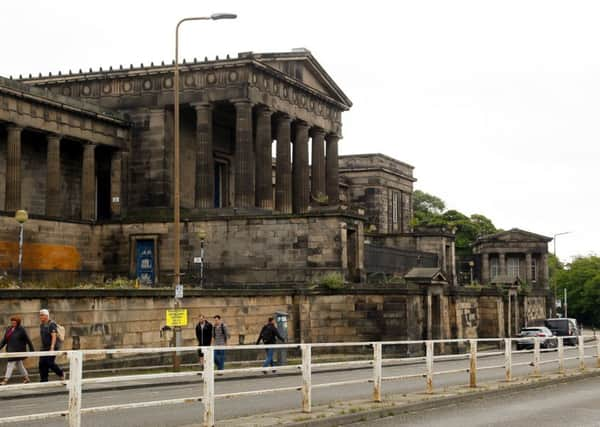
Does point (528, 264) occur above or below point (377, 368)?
above

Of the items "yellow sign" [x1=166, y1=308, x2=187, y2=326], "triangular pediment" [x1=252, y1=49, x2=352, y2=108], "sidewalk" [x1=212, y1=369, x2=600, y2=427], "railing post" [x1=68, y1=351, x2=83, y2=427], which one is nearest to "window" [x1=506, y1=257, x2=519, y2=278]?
"triangular pediment" [x1=252, y1=49, x2=352, y2=108]

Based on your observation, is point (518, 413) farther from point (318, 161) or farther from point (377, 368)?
point (318, 161)

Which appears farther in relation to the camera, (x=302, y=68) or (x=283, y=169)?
(x=302, y=68)

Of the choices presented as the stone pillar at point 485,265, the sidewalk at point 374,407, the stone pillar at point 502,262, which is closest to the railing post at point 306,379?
the sidewalk at point 374,407

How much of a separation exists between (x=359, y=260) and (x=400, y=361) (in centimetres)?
2816

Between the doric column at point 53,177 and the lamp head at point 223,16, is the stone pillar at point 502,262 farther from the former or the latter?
the lamp head at point 223,16

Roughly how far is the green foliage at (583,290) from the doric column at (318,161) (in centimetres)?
6668

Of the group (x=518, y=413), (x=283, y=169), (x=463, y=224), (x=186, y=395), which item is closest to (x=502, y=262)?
(x=463, y=224)

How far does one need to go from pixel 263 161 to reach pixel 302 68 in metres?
7.77

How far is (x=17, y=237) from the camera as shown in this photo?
1783 inches

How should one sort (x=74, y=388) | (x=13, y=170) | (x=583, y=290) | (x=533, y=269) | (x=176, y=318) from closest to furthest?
1. (x=74, y=388)
2. (x=176, y=318)
3. (x=13, y=170)
4. (x=533, y=269)
5. (x=583, y=290)

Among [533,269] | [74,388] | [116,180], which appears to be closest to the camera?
[74,388]

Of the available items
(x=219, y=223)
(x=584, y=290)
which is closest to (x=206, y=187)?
(x=219, y=223)

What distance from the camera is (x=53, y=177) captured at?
49.4 meters
